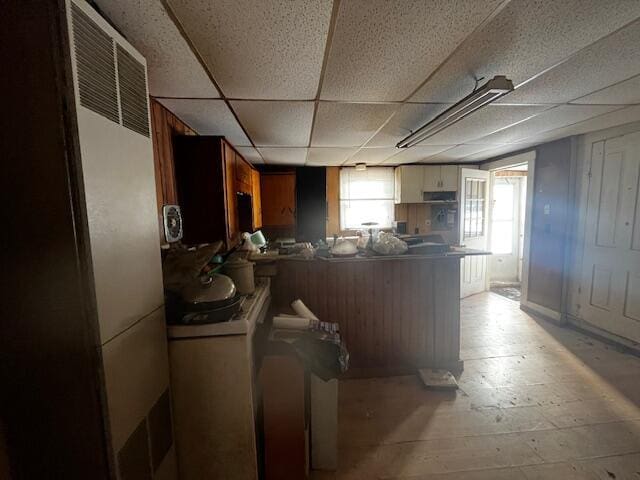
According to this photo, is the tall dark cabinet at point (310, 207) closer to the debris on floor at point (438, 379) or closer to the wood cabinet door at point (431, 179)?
the wood cabinet door at point (431, 179)

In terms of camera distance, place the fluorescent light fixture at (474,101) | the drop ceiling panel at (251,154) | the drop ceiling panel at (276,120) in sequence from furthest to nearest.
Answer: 1. the drop ceiling panel at (251,154)
2. the drop ceiling panel at (276,120)
3. the fluorescent light fixture at (474,101)

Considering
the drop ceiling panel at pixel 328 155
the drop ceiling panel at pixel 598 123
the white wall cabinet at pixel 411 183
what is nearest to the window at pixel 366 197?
the white wall cabinet at pixel 411 183

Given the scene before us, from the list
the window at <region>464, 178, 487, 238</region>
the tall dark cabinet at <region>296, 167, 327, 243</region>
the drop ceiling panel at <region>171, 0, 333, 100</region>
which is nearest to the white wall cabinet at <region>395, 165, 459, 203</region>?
the window at <region>464, 178, 487, 238</region>

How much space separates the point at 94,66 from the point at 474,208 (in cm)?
503

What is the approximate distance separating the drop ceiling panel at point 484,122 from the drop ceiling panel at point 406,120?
1.30ft

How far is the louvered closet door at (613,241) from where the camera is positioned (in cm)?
268

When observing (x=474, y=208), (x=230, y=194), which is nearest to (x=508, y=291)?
(x=474, y=208)

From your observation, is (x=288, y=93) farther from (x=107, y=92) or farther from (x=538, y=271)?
(x=538, y=271)

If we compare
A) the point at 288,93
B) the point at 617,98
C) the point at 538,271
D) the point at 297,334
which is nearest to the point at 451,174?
the point at 538,271

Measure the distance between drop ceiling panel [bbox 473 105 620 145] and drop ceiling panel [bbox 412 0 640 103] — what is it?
3.38ft

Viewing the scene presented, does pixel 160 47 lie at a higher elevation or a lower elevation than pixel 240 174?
higher

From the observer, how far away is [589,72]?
161 centimetres

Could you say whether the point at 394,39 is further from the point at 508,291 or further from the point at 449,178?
the point at 508,291

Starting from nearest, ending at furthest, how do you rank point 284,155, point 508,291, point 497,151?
point 284,155 < point 497,151 < point 508,291
